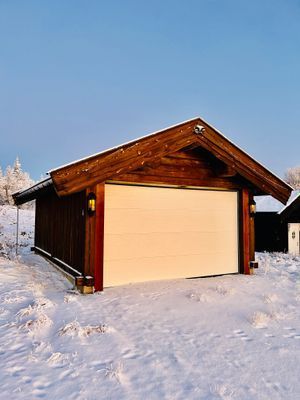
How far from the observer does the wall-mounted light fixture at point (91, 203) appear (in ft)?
21.2

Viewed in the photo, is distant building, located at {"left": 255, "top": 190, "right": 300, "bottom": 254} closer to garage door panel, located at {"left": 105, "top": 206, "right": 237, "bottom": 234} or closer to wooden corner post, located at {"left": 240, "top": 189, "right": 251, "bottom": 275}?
wooden corner post, located at {"left": 240, "top": 189, "right": 251, "bottom": 275}

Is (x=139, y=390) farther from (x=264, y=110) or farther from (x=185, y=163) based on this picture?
(x=264, y=110)

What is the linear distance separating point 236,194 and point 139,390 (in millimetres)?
6790

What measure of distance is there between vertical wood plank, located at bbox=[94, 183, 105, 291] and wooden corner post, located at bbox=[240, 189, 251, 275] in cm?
418

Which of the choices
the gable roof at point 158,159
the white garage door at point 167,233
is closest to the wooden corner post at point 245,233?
the white garage door at point 167,233

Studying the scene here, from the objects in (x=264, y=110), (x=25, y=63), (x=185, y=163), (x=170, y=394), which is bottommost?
(x=170, y=394)

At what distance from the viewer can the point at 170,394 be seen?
2.79 meters

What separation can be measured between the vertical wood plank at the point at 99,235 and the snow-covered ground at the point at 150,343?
15.1 inches

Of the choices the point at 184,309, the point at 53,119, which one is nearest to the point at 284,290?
Answer: the point at 184,309

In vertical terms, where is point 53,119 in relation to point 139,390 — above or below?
above

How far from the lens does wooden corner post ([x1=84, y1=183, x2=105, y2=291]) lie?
6.43 m

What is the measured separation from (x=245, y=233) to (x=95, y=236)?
4.41 m

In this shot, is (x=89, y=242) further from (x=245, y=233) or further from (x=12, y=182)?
(x=12, y=182)

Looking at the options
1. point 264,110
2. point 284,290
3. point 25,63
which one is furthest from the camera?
point 264,110
